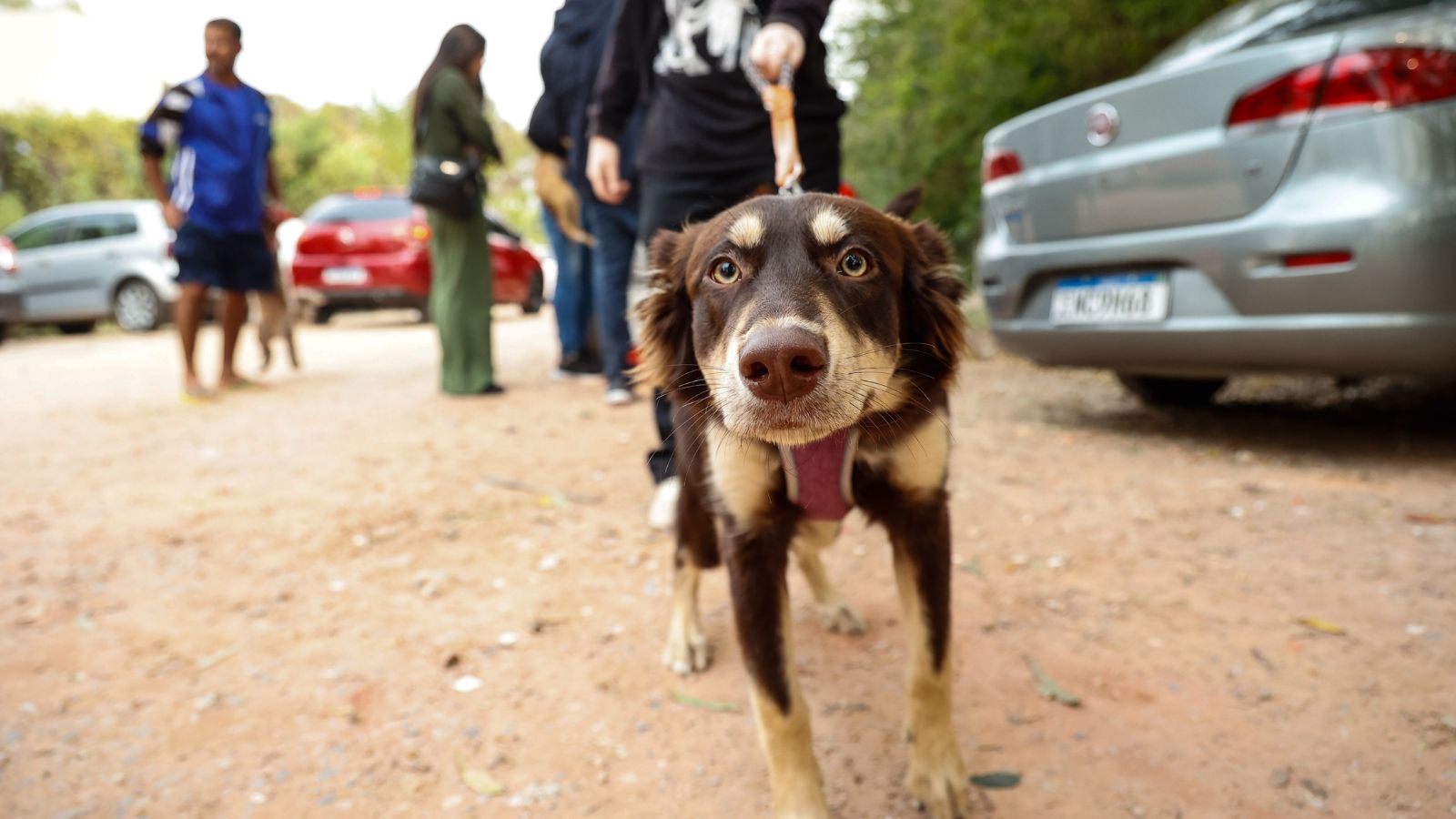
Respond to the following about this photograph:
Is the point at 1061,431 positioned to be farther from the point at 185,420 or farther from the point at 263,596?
the point at 185,420

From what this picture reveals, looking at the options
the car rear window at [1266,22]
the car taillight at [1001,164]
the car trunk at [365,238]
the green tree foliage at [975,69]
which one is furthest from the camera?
the car trunk at [365,238]

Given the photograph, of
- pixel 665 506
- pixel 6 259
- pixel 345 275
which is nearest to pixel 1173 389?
pixel 665 506

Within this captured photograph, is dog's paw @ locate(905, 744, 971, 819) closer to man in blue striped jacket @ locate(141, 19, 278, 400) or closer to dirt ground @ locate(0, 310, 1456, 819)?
dirt ground @ locate(0, 310, 1456, 819)

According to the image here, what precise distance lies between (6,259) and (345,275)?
5.48m

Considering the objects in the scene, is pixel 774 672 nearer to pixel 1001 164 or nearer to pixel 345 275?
pixel 1001 164

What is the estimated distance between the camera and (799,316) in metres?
1.77

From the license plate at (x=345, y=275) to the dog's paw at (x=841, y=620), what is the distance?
11873 millimetres

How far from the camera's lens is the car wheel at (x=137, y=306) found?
13844mm

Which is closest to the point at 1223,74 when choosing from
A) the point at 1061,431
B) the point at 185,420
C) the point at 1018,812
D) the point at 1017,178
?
the point at 1017,178

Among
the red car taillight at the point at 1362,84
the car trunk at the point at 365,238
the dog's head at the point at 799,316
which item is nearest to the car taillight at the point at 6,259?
the car trunk at the point at 365,238

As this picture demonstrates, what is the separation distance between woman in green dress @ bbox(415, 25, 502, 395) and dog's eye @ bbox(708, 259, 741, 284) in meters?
4.86

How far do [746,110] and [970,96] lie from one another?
17.6 feet

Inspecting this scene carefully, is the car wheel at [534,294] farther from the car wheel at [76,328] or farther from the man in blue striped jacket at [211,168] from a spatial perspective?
the man in blue striped jacket at [211,168]

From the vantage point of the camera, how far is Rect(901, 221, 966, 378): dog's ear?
214 cm
